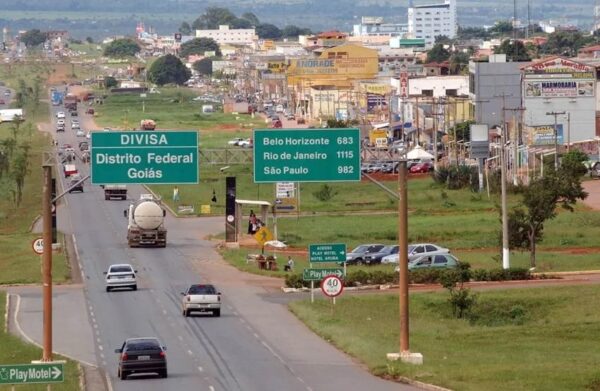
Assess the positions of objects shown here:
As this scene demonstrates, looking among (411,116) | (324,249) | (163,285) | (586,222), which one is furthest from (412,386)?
(411,116)

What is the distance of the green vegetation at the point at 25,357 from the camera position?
1511 inches

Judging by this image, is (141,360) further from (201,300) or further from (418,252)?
(418,252)

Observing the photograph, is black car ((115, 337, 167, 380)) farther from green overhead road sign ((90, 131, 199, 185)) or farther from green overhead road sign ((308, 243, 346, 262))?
green overhead road sign ((308, 243, 346, 262))

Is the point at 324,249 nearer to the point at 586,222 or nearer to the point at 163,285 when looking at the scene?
the point at 163,285

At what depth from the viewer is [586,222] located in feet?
272

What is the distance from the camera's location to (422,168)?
126 meters

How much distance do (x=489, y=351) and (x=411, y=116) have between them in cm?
12643

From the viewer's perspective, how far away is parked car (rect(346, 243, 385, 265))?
69188 millimetres

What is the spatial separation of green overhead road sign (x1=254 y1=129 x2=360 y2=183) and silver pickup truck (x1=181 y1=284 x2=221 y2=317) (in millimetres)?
10708

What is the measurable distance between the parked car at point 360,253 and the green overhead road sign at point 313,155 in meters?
26.0

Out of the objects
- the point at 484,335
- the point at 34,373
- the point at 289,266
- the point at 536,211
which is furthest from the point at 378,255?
the point at 34,373

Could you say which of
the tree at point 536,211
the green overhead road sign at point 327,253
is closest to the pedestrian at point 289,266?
the tree at point 536,211

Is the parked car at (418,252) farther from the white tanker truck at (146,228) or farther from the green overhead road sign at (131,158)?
the green overhead road sign at (131,158)

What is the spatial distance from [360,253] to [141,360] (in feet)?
100
